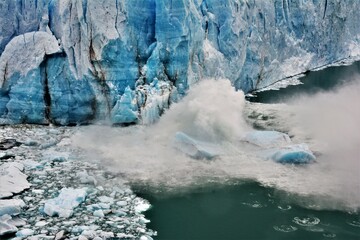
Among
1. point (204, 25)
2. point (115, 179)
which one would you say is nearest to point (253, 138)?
point (115, 179)

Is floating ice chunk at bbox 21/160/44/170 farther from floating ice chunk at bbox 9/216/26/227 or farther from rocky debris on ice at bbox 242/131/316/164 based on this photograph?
rocky debris on ice at bbox 242/131/316/164

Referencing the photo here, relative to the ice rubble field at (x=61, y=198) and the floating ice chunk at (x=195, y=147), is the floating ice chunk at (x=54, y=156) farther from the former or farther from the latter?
the floating ice chunk at (x=195, y=147)

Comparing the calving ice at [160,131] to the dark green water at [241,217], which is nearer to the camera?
the dark green water at [241,217]

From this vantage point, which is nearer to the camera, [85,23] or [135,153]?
[135,153]

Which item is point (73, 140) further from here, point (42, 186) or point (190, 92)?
point (190, 92)

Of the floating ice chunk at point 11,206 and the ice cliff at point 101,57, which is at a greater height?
the ice cliff at point 101,57

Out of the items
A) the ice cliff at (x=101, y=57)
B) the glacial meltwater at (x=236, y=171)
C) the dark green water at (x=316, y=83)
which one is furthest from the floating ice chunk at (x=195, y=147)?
the dark green water at (x=316, y=83)
